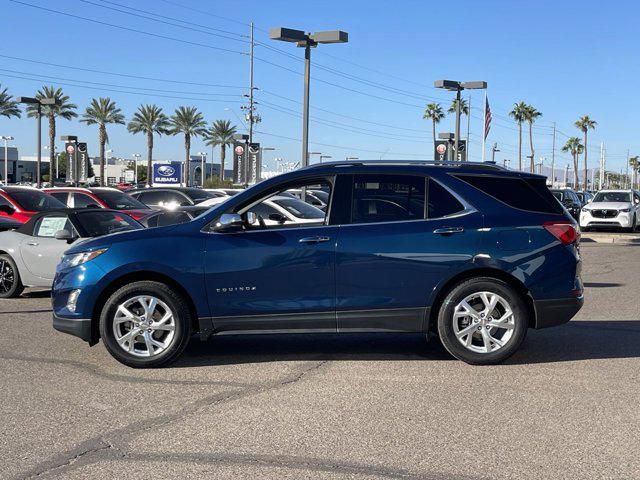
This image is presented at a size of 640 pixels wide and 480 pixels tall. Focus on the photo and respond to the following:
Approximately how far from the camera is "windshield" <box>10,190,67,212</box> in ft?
57.7

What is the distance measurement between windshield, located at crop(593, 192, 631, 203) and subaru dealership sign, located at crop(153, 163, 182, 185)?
116 feet

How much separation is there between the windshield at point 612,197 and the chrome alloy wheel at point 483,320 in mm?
24910

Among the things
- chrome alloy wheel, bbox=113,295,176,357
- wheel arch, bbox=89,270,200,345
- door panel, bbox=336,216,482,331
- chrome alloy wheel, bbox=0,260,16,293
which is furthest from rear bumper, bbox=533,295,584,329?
chrome alloy wheel, bbox=0,260,16,293

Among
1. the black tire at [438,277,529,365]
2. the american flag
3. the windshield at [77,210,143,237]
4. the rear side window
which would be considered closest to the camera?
the black tire at [438,277,529,365]

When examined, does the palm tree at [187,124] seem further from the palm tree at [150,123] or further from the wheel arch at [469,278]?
the wheel arch at [469,278]

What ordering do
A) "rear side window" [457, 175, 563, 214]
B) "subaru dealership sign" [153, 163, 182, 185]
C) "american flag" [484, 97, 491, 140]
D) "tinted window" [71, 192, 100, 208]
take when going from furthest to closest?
"subaru dealership sign" [153, 163, 182, 185] → "american flag" [484, 97, 491, 140] → "tinted window" [71, 192, 100, 208] → "rear side window" [457, 175, 563, 214]

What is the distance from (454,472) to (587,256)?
1611 centimetres

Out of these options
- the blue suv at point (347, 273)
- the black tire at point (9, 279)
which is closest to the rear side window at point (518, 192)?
the blue suv at point (347, 273)

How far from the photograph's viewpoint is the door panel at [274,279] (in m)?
6.88

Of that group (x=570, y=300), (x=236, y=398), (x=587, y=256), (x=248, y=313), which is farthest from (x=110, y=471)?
(x=587, y=256)

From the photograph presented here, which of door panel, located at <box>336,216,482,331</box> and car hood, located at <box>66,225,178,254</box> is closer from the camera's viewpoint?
door panel, located at <box>336,216,482,331</box>

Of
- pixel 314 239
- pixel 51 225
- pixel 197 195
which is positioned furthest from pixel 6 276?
pixel 197 195

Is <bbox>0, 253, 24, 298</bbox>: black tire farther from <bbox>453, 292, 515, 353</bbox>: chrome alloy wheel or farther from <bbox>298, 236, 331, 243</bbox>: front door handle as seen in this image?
<bbox>453, 292, 515, 353</bbox>: chrome alloy wheel

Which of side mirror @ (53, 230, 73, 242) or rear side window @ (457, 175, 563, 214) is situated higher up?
rear side window @ (457, 175, 563, 214)
